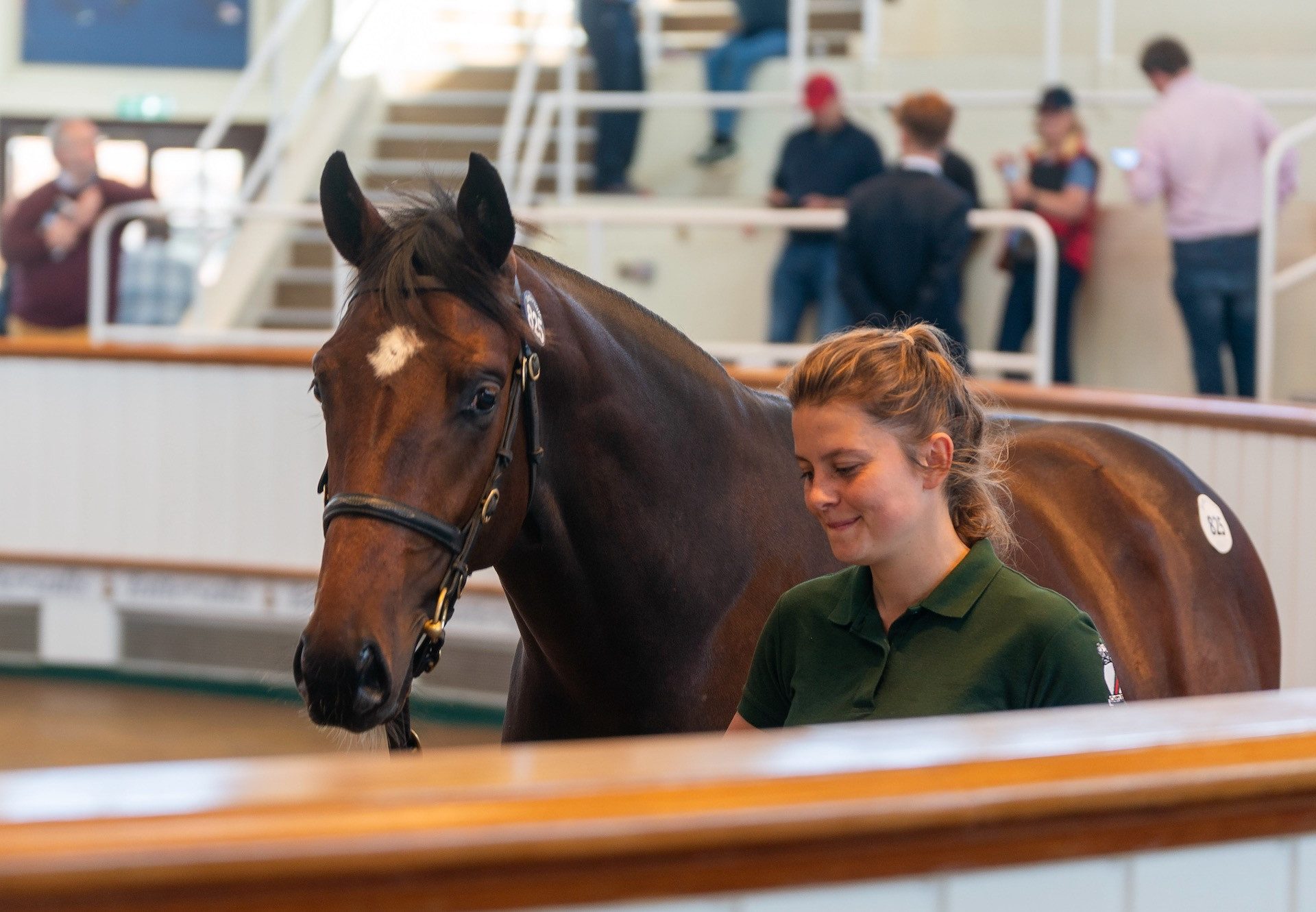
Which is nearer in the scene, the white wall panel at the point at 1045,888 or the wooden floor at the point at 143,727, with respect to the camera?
the white wall panel at the point at 1045,888

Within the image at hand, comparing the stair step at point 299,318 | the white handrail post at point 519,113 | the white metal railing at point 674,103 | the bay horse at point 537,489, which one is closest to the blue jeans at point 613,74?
the white metal railing at point 674,103

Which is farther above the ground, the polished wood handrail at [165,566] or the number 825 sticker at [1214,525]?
the number 825 sticker at [1214,525]

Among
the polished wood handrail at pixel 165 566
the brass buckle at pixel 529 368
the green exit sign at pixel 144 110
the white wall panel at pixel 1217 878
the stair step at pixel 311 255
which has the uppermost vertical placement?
the green exit sign at pixel 144 110

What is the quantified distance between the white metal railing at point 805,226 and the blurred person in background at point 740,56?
6.29 ft

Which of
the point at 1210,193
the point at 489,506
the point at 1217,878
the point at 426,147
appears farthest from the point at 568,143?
the point at 1217,878

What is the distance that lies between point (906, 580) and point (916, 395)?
18 cm

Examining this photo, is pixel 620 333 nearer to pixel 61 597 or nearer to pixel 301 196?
pixel 61 597

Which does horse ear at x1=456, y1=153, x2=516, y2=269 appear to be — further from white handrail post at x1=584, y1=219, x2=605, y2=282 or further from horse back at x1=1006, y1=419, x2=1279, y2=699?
white handrail post at x1=584, y1=219, x2=605, y2=282

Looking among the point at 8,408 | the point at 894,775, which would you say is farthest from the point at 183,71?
the point at 894,775

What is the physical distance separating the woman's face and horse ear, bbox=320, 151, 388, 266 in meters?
0.74

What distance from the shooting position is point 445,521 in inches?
69.9

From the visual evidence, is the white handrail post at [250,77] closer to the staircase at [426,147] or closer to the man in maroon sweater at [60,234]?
the man in maroon sweater at [60,234]

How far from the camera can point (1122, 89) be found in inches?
310

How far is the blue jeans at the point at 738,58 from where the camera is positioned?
7.87 m
